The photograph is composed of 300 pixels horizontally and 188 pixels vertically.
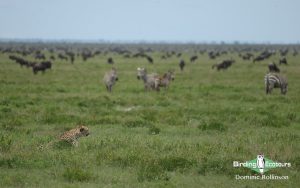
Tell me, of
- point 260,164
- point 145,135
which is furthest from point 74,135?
point 260,164

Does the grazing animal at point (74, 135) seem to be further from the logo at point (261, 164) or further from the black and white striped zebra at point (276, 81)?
the black and white striped zebra at point (276, 81)

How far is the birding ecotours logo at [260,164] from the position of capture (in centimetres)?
1079

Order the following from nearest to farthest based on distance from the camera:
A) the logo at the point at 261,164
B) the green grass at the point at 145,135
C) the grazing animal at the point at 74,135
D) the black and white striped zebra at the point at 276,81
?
the green grass at the point at 145,135 → the logo at the point at 261,164 → the grazing animal at the point at 74,135 → the black and white striped zebra at the point at 276,81

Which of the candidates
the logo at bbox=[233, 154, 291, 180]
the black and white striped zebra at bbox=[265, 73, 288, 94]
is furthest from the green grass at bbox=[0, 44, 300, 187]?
the black and white striped zebra at bbox=[265, 73, 288, 94]

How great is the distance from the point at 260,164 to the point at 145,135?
462cm

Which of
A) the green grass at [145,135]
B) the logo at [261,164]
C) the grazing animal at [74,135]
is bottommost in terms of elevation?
the green grass at [145,135]

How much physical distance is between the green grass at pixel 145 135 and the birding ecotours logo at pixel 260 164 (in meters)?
0.20

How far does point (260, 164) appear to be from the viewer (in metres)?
10.9

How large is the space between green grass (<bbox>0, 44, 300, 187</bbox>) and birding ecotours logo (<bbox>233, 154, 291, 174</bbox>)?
197 millimetres

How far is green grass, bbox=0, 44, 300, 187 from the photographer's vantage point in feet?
33.9

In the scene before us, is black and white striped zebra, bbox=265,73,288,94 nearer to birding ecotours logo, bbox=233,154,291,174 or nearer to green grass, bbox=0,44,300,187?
green grass, bbox=0,44,300,187

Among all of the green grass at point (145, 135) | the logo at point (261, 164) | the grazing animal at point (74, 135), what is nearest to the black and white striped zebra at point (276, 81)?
the green grass at point (145, 135)

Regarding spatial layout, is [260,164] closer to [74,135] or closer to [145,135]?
[145,135]

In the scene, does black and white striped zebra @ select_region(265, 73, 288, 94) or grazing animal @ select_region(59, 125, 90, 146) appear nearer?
grazing animal @ select_region(59, 125, 90, 146)
